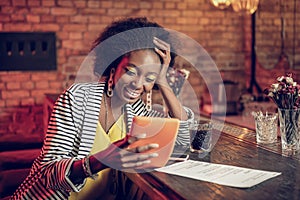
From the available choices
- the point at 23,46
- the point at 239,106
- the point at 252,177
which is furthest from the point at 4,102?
the point at 252,177

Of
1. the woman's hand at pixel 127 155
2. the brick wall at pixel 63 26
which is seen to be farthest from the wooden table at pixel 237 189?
the brick wall at pixel 63 26

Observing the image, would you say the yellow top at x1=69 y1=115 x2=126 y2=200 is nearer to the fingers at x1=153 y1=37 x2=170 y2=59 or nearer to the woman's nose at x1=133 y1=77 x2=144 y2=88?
the woman's nose at x1=133 y1=77 x2=144 y2=88

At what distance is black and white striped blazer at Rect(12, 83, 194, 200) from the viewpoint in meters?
1.57

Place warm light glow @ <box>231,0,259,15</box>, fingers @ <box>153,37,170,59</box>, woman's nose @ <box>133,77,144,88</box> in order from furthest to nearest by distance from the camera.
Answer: warm light glow @ <box>231,0,259,15</box> < fingers @ <box>153,37,170,59</box> < woman's nose @ <box>133,77,144,88</box>

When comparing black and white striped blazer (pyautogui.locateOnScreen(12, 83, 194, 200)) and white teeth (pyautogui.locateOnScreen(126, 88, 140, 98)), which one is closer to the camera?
black and white striped blazer (pyautogui.locateOnScreen(12, 83, 194, 200))

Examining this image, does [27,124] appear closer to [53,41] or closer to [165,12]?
[53,41]

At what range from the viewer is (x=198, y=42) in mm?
4508

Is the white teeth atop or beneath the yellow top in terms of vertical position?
atop

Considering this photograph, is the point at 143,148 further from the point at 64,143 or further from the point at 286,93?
the point at 286,93

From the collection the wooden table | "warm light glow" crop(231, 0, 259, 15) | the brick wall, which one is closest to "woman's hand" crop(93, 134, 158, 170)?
the wooden table

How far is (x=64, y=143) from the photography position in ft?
5.39

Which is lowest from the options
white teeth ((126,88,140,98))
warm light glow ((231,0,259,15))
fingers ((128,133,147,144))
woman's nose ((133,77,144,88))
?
fingers ((128,133,147,144))

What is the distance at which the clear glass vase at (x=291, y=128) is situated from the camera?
5.94 feet

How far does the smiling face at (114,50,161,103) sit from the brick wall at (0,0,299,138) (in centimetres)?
237
